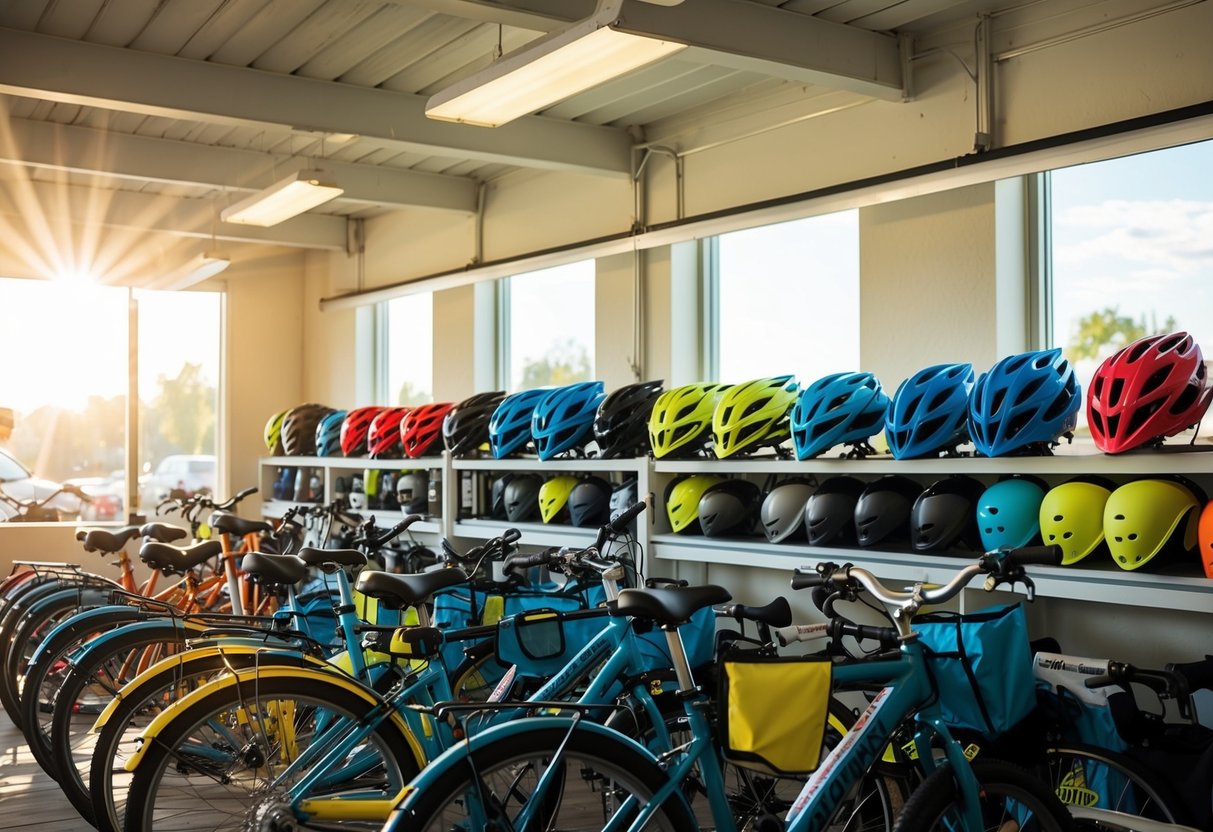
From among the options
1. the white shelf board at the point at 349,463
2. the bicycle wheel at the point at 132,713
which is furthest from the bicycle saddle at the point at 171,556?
the white shelf board at the point at 349,463

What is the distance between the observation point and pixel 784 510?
4.89 meters

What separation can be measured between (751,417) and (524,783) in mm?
2885

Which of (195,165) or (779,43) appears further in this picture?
(195,165)

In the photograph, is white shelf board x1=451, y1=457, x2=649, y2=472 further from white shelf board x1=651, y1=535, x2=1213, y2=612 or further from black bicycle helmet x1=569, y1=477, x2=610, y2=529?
white shelf board x1=651, y1=535, x2=1213, y2=612

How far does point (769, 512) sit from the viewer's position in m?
4.92

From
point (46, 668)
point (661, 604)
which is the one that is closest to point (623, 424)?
point (46, 668)

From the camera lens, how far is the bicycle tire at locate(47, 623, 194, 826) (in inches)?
151

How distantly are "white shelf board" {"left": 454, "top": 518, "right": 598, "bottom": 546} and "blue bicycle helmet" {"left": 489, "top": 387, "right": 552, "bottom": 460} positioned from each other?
1.30 ft

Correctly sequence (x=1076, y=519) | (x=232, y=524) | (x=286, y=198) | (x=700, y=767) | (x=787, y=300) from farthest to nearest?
(x=286, y=198), (x=787, y=300), (x=232, y=524), (x=1076, y=519), (x=700, y=767)

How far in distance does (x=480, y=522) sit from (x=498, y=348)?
95.8 inches

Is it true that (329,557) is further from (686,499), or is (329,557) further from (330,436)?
(330,436)

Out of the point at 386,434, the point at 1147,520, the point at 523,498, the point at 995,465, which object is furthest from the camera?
the point at 386,434

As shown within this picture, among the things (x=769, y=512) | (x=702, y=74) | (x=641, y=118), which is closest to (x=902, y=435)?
(x=769, y=512)

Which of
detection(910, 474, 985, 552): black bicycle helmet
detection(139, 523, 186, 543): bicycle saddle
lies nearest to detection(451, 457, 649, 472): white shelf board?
detection(910, 474, 985, 552): black bicycle helmet
